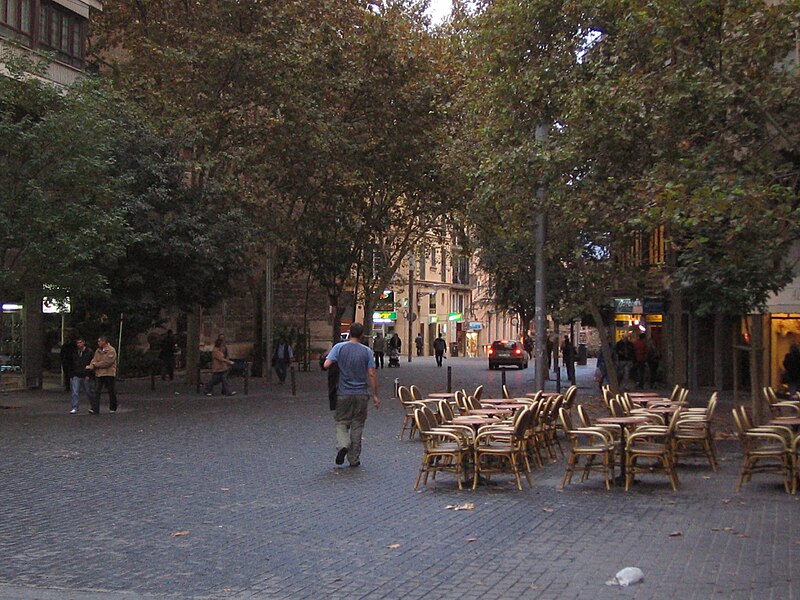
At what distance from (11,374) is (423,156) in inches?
578

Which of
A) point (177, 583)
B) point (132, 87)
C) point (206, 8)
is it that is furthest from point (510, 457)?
point (206, 8)

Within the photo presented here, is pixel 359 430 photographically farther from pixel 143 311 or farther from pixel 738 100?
pixel 143 311

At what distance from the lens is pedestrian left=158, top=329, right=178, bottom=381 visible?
36.8m

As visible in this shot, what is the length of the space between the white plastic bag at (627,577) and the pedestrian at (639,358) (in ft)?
82.7

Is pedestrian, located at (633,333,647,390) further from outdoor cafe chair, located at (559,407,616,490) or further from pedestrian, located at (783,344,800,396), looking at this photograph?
outdoor cafe chair, located at (559,407,616,490)

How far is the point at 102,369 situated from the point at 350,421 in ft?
35.9

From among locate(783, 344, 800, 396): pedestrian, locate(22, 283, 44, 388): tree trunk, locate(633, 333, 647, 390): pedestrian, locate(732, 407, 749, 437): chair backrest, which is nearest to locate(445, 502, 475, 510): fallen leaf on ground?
locate(732, 407, 749, 437): chair backrest

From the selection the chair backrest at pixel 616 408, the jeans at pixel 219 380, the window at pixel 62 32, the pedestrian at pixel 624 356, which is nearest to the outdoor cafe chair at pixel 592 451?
the chair backrest at pixel 616 408

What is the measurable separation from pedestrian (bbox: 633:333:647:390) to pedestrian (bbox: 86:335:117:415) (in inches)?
639

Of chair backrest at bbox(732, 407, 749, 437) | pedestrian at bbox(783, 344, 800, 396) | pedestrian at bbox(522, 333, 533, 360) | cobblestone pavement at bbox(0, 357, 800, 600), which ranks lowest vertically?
cobblestone pavement at bbox(0, 357, 800, 600)

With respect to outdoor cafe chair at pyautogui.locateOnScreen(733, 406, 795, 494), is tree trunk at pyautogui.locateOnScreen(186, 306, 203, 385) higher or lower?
higher

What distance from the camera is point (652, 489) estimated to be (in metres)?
12.3

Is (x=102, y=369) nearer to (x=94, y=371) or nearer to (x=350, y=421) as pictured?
(x=94, y=371)

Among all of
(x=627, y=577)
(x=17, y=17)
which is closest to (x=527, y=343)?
(x=17, y=17)
